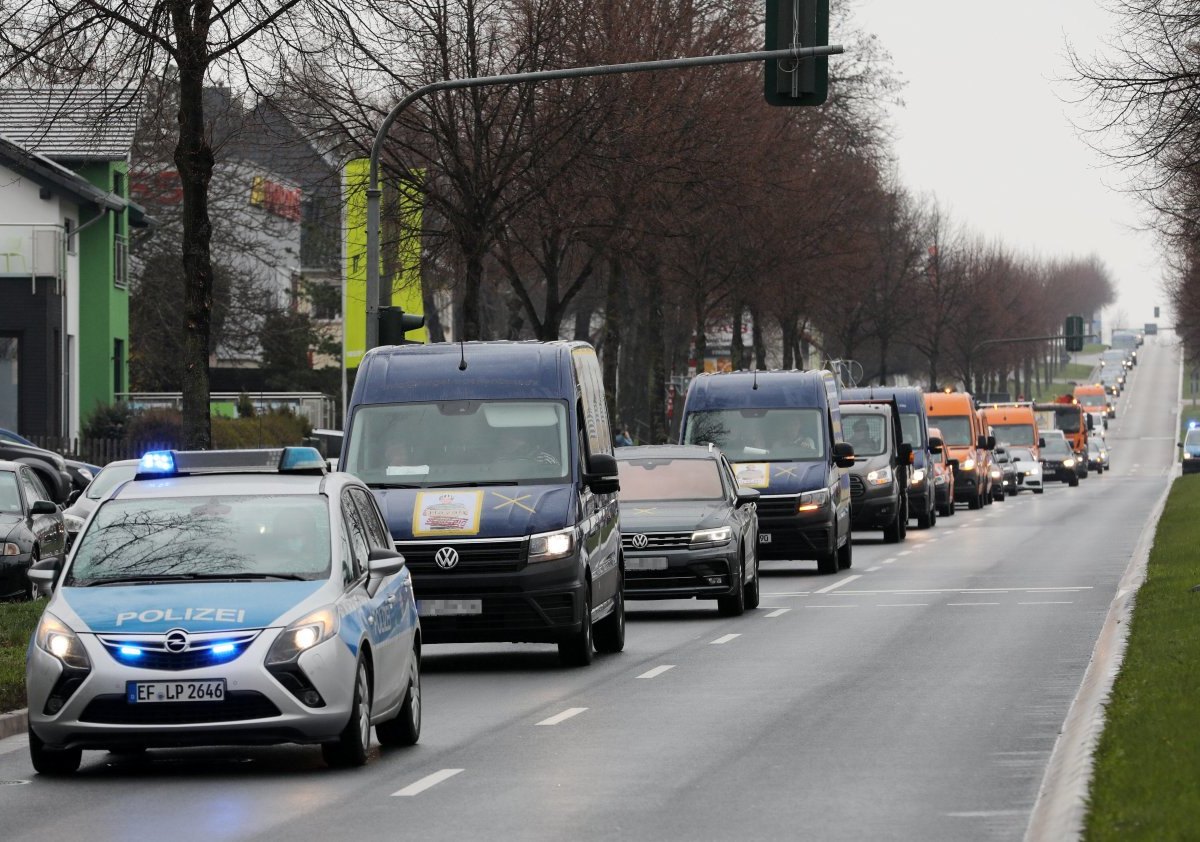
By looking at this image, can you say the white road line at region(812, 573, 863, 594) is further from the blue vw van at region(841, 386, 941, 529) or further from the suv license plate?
the suv license plate

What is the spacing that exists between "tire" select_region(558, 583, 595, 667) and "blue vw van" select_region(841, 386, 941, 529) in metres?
27.5

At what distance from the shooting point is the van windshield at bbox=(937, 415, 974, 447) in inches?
2249

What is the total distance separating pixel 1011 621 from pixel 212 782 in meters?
11.8

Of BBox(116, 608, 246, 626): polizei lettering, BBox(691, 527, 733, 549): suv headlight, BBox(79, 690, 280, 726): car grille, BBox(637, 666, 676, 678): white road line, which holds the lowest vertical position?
BBox(637, 666, 676, 678): white road line

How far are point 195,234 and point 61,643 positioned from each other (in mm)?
11945

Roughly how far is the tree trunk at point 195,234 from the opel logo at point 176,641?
1184 cm

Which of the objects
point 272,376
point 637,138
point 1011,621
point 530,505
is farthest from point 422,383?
point 272,376

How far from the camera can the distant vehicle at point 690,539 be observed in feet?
75.7

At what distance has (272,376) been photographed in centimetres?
8131

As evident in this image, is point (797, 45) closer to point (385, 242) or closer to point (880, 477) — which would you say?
point (385, 242)

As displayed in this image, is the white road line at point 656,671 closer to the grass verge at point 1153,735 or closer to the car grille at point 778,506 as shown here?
the grass verge at point 1153,735

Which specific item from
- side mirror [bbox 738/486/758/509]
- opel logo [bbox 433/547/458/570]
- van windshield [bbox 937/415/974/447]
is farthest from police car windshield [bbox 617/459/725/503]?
van windshield [bbox 937/415/974/447]

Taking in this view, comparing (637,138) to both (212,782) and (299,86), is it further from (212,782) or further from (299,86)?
(212,782)

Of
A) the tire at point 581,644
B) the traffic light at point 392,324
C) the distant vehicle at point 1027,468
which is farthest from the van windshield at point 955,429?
the tire at point 581,644
